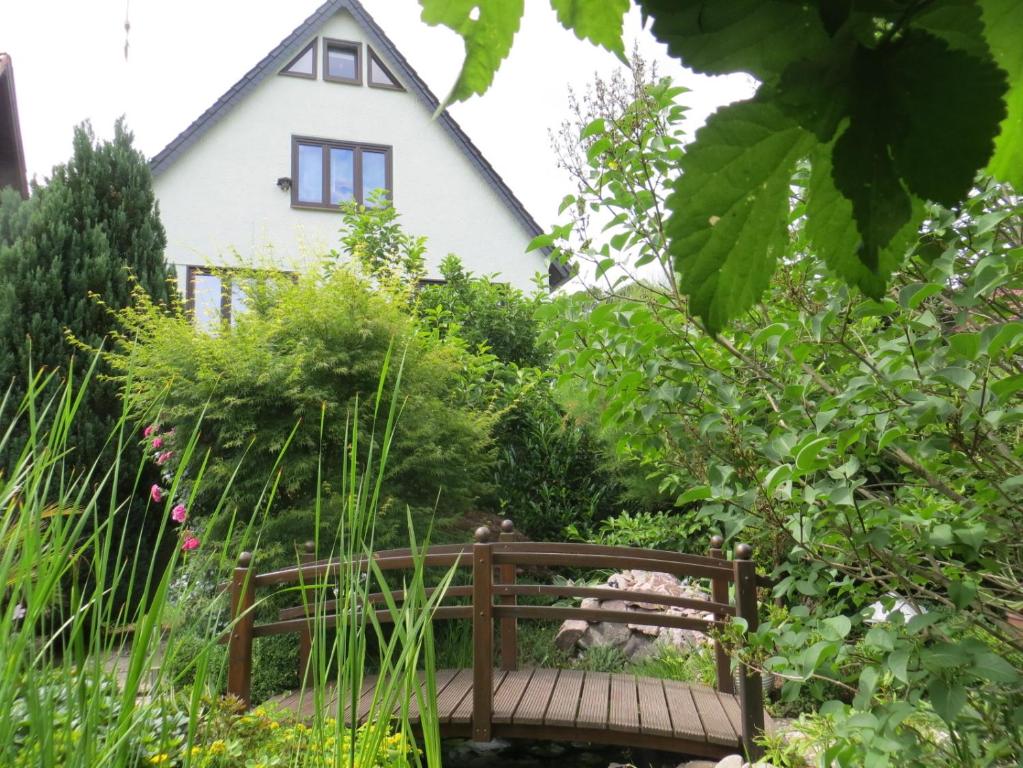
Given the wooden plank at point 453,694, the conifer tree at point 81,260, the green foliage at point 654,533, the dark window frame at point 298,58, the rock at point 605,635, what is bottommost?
the rock at point 605,635

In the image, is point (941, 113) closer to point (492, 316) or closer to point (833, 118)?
point (833, 118)

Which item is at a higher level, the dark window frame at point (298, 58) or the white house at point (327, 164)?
the dark window frame at point (298, 58)

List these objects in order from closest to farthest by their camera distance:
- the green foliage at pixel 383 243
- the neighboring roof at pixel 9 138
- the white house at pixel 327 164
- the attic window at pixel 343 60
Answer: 1. the green foliage at pixel 383 243
2. the neighboring roof at pixel 9 138
3. the white house at pixel 327 164
4. the attic window at pixel 343 60

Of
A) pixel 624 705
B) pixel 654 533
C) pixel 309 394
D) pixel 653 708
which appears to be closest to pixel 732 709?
pixel 653 708

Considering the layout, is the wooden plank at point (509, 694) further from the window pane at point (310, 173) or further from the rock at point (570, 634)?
the window pane at point (310, 173)

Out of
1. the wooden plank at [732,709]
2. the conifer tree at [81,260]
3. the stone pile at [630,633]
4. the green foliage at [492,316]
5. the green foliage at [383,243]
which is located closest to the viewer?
the wooden plank at [732,709]

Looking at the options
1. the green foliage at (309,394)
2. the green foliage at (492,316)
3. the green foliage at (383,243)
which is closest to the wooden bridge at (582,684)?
the green foliage at (309,394)

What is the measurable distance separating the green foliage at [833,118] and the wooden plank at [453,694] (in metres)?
3.43

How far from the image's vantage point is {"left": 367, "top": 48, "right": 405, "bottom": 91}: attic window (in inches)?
459

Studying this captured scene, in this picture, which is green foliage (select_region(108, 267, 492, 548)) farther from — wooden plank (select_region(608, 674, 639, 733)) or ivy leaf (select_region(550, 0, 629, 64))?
ivy leaf (select_region(550, 0, 629, 64))

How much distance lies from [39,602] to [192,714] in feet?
0.87

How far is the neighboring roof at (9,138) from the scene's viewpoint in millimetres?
9172

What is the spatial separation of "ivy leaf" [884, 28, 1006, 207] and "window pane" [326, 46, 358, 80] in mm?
12472

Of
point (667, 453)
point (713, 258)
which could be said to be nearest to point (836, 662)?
point (667, 453)
